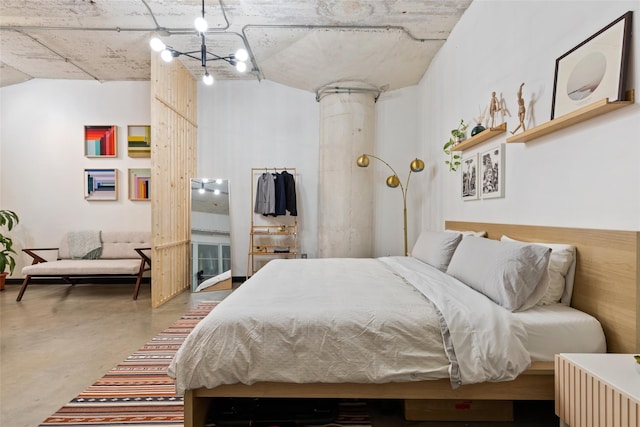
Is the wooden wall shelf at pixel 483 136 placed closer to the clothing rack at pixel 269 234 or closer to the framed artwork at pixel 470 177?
the framed artwork at pixel 470 177

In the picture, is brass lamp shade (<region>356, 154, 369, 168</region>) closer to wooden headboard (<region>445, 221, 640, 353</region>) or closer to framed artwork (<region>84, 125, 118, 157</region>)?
wooden headboard (<region>445, 221, 640, 353</region>)

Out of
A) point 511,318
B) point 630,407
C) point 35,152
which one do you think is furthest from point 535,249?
point 35,152

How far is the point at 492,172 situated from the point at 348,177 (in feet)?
7.15

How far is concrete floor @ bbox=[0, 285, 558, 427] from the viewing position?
1.76 meters

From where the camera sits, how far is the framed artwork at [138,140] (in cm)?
480

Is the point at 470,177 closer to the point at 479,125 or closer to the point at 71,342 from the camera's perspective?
the point at 479,125

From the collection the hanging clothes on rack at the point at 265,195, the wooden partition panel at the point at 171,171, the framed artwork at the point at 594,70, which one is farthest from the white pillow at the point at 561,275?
the wooden partition panel at the point at 171,171

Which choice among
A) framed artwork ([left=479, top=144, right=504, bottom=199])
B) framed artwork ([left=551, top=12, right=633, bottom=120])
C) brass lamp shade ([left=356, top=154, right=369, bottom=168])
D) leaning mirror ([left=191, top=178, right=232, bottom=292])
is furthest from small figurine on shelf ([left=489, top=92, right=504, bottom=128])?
leaning mirror ([left=191, top=178, right=232, bottom=292])

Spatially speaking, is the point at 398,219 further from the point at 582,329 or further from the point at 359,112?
the point at 582,329

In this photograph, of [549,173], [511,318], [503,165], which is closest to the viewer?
[511,318]

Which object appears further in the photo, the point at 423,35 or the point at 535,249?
the point at 423,35

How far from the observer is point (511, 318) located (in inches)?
58.7

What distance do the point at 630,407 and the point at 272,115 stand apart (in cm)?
470

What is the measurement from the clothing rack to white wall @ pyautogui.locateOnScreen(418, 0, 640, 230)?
7.64 ft
